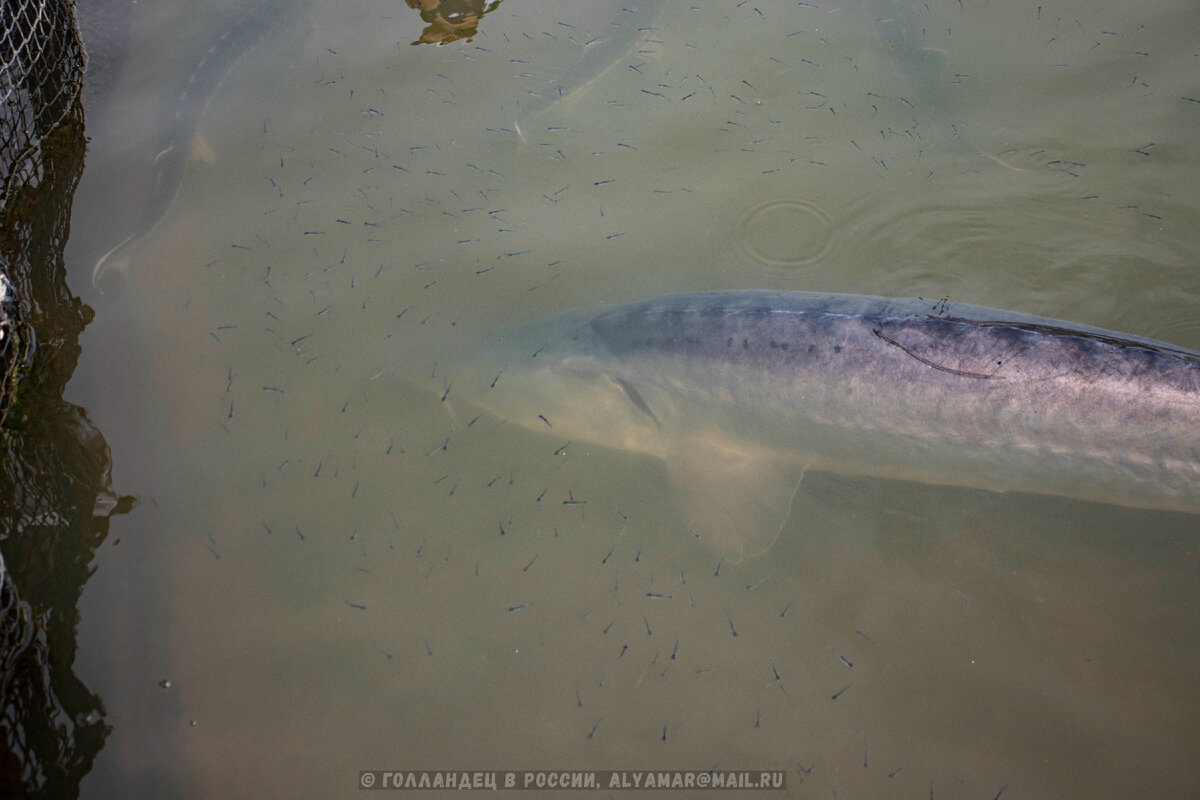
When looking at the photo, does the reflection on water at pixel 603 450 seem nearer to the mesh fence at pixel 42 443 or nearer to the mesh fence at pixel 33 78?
the mesh fence at pixel 42 443

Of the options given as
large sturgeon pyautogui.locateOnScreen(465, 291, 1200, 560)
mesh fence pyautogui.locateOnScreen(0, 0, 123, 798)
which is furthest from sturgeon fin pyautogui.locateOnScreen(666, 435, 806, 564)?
mesh fence pyautogui.locateOnScreen(0, 0, 123, 798)

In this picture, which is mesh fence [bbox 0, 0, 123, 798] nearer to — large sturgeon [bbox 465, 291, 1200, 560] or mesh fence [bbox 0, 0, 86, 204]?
mesh fence [bbox 0, 0, 86, 204]

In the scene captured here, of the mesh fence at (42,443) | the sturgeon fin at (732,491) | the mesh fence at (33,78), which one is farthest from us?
the mesh fence at (33,78)

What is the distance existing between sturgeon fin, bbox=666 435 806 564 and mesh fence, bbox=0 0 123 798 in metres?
2.29

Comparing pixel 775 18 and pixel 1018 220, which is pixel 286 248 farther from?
pixel 1018 220

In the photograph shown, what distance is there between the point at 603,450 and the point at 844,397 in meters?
1.04

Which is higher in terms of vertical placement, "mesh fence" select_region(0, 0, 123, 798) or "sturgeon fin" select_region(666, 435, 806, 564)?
"mesh fence" select_region(0, 0, 123, 798)

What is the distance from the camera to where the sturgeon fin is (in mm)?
2877

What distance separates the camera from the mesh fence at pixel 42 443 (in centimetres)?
242

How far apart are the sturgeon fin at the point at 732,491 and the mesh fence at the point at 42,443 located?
2.29 metres

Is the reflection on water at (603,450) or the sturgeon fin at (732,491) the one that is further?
the sturgeon fin at (732,491)

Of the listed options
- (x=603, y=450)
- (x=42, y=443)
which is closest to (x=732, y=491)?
(x=603, y=450)

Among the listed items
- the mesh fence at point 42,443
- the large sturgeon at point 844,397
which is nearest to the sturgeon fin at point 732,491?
the large sturgeon at point 844,397

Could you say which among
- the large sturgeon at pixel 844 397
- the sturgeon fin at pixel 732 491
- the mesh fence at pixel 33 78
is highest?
the mesh fence at pixel 33 78
